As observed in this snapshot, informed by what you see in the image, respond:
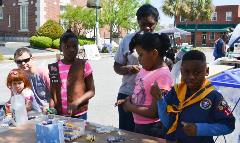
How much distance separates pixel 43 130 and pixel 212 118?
44.4 inches

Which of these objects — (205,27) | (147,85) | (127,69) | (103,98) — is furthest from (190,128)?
(205,27)

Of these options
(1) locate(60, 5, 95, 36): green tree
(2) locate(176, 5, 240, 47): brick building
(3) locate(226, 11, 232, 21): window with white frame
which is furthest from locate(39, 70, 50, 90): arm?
(3) locate(226, 11, 232, 21): window with white frame

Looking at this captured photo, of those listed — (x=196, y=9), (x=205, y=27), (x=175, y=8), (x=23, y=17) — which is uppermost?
(x=175, y=8)

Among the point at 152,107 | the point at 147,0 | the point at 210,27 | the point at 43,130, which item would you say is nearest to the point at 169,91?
the point at 152,107

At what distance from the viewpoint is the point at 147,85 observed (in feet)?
9.68

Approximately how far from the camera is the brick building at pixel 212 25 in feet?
193

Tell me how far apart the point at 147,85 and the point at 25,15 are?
34.4 metres

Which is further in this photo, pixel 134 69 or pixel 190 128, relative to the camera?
pixel 134 69

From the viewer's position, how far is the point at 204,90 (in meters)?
2.54

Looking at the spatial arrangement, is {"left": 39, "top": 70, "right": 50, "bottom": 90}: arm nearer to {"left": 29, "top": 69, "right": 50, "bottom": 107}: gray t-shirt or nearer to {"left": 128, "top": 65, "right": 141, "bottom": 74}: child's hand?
{"left": 29, "top": 69, "right": 50, "bottom": 107}: gray t-shirt

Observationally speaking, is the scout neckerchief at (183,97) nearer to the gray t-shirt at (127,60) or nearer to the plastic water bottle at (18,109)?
the gray t-shirt at (127,60)

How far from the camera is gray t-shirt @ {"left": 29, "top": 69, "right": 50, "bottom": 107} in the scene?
423 cm

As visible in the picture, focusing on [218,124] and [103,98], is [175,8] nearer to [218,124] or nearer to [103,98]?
[103,98]

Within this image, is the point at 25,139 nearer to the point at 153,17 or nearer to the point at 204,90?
the point at 204,90
